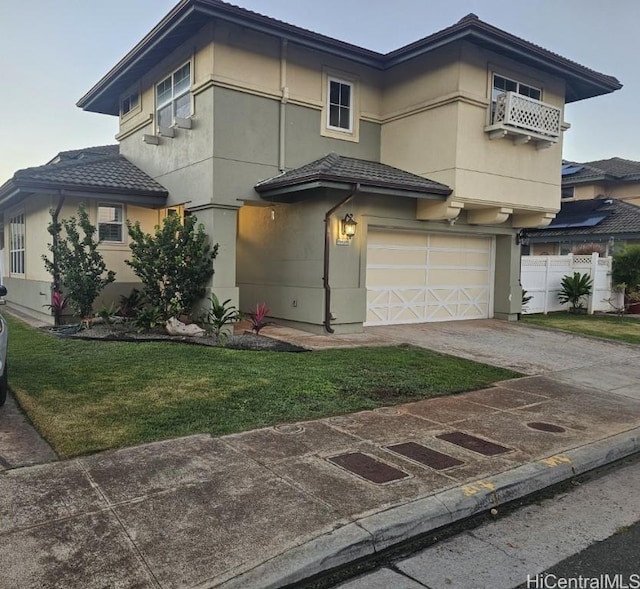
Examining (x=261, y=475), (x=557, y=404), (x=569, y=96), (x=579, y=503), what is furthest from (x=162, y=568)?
(x=569, y=96)

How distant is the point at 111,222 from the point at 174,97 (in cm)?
342

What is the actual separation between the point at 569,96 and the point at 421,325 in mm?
7730

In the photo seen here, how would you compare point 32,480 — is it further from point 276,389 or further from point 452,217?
point 452,217

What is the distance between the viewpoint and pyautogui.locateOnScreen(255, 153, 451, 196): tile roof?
33.8 feet

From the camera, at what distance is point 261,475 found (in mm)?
4141

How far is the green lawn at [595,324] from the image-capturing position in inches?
503

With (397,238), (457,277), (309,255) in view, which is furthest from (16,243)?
(457,277)

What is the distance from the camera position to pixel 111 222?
1289 cm

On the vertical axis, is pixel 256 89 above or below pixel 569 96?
below

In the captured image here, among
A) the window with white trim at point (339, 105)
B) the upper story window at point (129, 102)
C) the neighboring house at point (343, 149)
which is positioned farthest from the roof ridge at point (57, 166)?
the window with white trim at point (339, 105)

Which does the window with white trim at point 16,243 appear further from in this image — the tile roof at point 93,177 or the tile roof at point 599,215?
the tile roof at point 599,215

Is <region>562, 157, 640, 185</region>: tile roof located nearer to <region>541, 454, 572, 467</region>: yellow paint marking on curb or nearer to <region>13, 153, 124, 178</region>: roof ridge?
<region>13, 153, 124, 178</region>: roof ridge

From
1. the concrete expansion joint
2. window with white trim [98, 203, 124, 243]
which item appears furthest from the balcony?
the concrete expansion joint

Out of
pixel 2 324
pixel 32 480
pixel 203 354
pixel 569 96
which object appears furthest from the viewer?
pixel 569 96
